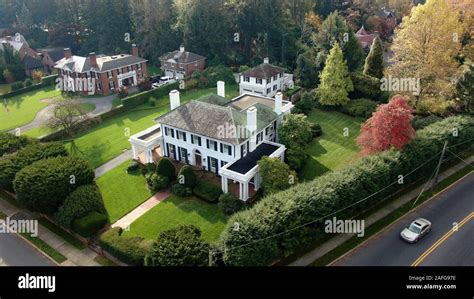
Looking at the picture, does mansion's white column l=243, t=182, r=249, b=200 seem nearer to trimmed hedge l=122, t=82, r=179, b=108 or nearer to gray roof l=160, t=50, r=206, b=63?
trimmed hedge l=122, t=82, r=179, b=108

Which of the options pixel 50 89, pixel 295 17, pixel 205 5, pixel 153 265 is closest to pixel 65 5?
pixel 50 89

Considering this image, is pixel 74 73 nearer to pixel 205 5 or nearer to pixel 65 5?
pixel 205 5

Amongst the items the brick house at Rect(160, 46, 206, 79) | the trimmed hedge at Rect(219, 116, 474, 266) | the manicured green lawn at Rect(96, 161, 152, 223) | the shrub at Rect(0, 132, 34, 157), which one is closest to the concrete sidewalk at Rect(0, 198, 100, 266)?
the manicured green lawn at Rect(96, 161, 152, 223)

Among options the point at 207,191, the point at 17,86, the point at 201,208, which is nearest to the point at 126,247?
the point at 201,208

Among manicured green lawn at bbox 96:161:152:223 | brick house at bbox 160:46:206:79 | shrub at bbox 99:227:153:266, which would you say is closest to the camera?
shrub at bbox 99:227:153:266

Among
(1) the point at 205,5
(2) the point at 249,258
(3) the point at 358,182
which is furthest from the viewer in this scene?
(1) the point at 205,5

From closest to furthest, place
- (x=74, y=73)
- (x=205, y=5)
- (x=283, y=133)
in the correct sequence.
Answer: (x=283, y=133) < (x=74, y=73) < (x=205, y=5)

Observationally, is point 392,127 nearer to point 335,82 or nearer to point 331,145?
point 331,145
